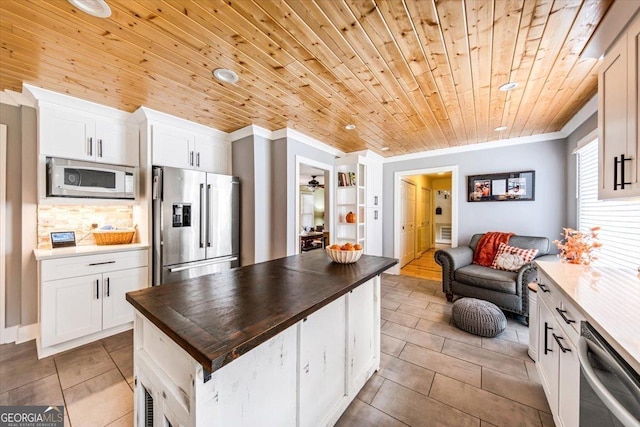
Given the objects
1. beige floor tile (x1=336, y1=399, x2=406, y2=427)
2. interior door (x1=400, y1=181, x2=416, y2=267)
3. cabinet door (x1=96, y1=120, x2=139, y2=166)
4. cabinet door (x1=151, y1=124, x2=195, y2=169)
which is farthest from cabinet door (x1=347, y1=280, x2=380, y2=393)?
interior door (x1=400, y1=181, x2=416, y2=267)

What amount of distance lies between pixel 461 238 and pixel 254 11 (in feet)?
14.4

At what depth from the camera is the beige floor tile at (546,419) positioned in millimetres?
1480

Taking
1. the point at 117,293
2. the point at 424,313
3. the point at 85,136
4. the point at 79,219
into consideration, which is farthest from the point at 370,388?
the point at 85,136

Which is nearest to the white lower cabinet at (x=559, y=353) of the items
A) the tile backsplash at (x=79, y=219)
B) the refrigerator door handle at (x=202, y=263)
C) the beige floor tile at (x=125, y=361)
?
the beige floor tile at (x=125, y=361)

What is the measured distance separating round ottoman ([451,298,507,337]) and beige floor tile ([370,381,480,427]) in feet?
3.83

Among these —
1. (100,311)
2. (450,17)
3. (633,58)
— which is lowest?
(100,311)

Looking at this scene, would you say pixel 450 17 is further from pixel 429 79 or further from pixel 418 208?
pixel 418 208

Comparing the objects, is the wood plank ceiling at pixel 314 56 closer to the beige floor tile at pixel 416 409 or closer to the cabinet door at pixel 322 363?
the cabinet door at pixel 322 363

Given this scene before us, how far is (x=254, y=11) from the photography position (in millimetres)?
1381

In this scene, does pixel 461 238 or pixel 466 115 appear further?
pixel 461 238

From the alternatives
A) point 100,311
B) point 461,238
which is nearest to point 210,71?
point 100,311

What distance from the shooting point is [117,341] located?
7.98 ft

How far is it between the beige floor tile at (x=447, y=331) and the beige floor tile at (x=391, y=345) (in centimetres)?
42
